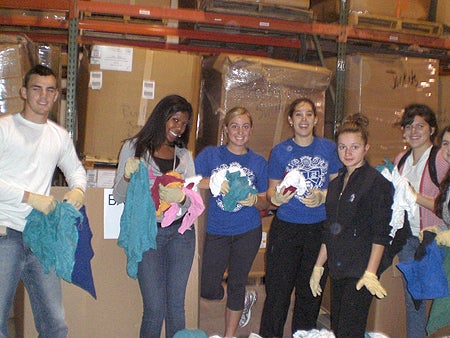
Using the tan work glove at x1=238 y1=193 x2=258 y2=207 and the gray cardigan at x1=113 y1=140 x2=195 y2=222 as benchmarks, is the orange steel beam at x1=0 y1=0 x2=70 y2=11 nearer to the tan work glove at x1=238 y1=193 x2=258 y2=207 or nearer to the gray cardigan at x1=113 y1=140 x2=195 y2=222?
the gray cardigan at x1=113 y1=140 x2=195 y2=222

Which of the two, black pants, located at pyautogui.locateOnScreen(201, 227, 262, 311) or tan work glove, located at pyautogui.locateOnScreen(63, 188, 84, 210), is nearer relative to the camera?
tan work glove, located at pyautogui.locateOnScreen(63, 188, 84, 210)

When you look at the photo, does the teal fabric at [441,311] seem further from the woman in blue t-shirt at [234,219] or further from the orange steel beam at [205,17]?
the orange steel beam at [205,17]

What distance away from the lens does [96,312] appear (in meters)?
3.21

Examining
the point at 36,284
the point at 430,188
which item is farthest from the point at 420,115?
the point at 36,284

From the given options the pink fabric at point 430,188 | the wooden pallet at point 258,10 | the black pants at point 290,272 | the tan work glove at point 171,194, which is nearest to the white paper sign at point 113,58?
the wooden pallet at point 258,10

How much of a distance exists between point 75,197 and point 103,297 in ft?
3.07

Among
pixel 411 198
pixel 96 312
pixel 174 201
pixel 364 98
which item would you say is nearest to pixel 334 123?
pixel 364 98

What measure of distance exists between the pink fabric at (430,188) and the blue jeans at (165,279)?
148 centimetres

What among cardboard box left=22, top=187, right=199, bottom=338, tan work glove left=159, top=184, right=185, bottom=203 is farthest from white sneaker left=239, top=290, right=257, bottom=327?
tan work glove left=159, top=184, right=185, bottom=203

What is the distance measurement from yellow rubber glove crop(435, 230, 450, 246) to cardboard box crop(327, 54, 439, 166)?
1.60 meters

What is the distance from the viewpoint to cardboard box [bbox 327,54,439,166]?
4.16 metres

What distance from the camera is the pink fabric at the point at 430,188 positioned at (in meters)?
2.88

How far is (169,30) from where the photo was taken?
4.33 m

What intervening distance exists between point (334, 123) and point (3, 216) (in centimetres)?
294
